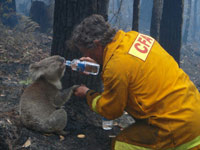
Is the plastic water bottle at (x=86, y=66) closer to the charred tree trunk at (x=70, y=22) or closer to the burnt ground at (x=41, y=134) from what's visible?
the charred tree trunk at (x=70, y=22)

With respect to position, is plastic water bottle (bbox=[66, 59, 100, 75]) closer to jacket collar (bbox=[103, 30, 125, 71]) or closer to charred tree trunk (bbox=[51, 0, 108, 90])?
jacket collar (bbox=[103, 30, 125, 71])

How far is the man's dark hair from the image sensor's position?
2949 millimetres

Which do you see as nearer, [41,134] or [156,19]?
[41,134]

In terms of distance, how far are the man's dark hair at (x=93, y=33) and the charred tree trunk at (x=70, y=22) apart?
4.15ft

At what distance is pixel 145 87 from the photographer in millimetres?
2848

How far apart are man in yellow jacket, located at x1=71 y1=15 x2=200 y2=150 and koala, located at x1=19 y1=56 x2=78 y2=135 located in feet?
2.86

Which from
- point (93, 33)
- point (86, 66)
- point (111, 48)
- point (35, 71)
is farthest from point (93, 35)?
point (35, 71)

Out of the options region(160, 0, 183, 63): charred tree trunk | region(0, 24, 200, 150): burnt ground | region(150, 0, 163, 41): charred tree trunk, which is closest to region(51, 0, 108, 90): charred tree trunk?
region(0, 24, 200, 150): burnt ground

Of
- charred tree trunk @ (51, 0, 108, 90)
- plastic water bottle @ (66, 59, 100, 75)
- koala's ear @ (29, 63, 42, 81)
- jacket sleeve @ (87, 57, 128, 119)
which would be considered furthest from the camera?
charred tree trunk @ (51, 0, 108, 90)

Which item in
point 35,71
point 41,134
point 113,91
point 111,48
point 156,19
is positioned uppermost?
point 111,48

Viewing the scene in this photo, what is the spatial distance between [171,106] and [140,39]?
0.88 m

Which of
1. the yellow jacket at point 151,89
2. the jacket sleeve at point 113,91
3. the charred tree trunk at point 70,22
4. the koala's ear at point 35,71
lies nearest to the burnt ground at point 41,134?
the charred tree trunk at point 70,22

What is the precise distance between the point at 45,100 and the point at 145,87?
1.67 m

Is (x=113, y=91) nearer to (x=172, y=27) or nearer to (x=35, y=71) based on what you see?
(x=35, y=71)
